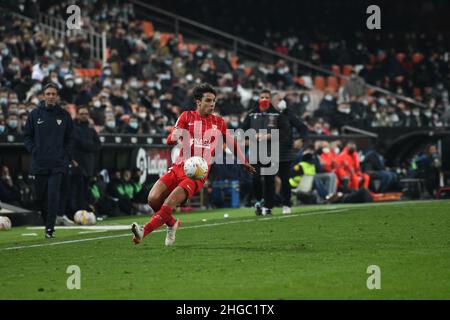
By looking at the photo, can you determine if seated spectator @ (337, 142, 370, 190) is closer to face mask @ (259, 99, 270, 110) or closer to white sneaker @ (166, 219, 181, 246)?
face mask @ (259, 99, 270, 110)

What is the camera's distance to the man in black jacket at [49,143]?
1582 centimetres

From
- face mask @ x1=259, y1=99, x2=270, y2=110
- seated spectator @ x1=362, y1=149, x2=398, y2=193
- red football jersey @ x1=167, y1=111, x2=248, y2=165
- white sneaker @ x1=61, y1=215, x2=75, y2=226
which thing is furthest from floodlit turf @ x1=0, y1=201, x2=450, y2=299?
seated spectator @ x1=362, y1=149, x2=398, y2=193

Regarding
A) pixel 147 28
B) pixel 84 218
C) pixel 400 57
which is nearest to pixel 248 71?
pixel 147 28

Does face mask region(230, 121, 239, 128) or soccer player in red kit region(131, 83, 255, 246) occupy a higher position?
face mask region(230, 121, 239, 128)

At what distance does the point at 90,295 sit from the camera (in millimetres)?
9219

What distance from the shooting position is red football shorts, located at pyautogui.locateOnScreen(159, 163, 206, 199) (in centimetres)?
1315

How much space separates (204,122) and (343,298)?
17.1ft

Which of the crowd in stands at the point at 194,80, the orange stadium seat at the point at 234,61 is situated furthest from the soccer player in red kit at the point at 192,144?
the orange stadium seat at the point at 234,61

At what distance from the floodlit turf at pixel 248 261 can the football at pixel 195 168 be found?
92cm

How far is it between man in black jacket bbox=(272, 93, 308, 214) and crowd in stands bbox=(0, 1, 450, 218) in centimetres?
433

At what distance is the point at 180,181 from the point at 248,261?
211 cm
